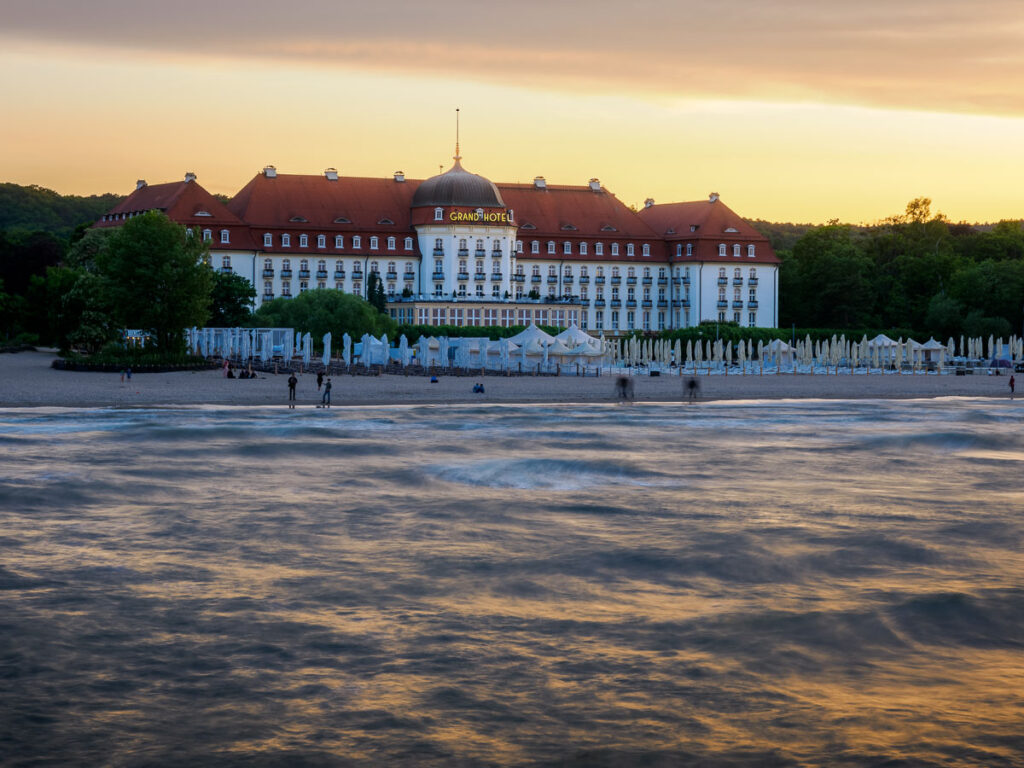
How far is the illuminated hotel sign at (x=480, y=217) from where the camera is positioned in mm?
141125

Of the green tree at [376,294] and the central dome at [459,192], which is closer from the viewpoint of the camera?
the green tree at [376,294]

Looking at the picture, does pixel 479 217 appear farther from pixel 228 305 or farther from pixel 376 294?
pixel 228 305

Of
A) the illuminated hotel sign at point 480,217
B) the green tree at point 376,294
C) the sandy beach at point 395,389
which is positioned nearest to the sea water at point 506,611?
the sandy beach at point 395,389

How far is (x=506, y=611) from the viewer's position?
17750 mm

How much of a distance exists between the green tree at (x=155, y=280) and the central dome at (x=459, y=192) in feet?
203

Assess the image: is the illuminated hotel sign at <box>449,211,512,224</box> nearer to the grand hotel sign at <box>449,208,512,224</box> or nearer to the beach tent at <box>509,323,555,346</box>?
the grand hotel sign at <box>449,208,512,224</box>

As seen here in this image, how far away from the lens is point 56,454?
113 feet

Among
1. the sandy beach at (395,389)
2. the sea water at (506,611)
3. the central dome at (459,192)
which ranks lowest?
the sea water at (506,611)

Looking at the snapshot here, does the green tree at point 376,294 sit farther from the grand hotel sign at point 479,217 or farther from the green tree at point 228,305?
the green tree at point 228,305

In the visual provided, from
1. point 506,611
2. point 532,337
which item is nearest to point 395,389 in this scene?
point 532,337

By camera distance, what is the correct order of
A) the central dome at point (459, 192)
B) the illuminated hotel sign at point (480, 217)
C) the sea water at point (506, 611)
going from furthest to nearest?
the central dome at point (459, 192)
the illuminated hotel sign at point (480, 217)
the sea water at point (506, 611)

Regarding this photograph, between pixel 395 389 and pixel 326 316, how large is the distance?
31503 millimetres

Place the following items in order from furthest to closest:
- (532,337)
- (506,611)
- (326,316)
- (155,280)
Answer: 1. (326,316)
2. (532,337)
3. (155,280)
4. (506,611)

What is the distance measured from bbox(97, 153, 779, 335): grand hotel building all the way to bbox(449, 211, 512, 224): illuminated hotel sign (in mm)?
145
